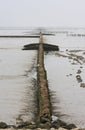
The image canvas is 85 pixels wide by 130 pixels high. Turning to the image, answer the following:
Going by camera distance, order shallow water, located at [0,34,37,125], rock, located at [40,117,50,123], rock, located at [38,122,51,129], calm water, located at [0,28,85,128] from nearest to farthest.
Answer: rock, located at [38,122,51,129], rock, located at [40,117,50,123], shallow water, located at [0,34,37,125], calm water, located at [0,28,85,128]

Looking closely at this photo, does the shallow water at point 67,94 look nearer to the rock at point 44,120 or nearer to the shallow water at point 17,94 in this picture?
the shallow water at point 17,94

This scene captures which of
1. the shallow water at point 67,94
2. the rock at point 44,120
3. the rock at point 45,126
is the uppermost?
the rock at point 45,126

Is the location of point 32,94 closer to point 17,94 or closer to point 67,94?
point 17,94

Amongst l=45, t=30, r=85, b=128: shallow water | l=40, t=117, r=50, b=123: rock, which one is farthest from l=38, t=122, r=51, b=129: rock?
l=45, t=30, r=85, b=128: shallow water

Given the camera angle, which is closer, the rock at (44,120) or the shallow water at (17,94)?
the rock at (44,120)

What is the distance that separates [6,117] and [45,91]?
7.48ft

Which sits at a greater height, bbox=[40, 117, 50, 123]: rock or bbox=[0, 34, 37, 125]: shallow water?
bbox=[40, 117, 50, 123]: rock

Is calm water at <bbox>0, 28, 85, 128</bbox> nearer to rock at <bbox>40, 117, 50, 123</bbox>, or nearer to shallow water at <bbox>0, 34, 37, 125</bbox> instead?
shallow water at <bbox>0, 34, 37, 125</bbox>

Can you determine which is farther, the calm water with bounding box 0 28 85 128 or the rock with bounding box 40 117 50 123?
the calm water with bounding box 0 28 85 128

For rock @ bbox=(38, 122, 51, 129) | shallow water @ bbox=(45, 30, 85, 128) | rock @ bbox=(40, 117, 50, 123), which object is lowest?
shallow water @ bbox=(45, 30, 85, 128)

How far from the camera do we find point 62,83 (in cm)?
1777

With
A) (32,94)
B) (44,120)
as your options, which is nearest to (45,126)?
(44,120)

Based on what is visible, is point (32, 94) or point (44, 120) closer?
point (44, 120)

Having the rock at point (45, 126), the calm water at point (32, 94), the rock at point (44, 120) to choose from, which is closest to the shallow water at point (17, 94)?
the calm water at point (32, 94)
